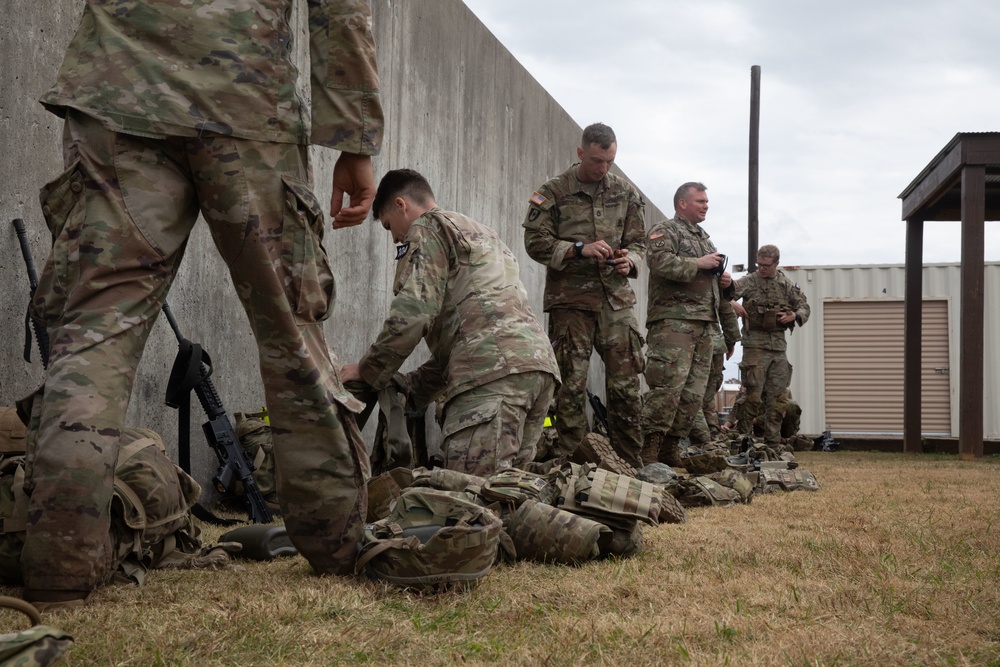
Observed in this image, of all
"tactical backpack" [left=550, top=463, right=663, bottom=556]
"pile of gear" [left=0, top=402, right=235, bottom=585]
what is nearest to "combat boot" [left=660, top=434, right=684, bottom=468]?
"tactical backpack" [left=550, top=463, right=663, bottom=556]

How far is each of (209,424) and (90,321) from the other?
197 centimetres

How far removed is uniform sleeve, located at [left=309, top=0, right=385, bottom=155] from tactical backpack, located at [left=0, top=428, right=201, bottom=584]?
0.87m

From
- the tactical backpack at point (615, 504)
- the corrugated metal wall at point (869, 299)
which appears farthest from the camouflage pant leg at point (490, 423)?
the corrugated metal wall at point (869, 299)

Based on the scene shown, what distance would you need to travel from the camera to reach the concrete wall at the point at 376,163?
3.35 m

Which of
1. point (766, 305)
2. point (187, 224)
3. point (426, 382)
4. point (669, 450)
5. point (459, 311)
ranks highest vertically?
point (766, 305)

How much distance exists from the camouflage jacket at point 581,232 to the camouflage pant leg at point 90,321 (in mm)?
4300

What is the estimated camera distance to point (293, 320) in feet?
7.59

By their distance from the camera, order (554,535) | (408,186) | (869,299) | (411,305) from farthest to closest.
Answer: (869,299) < (408,186) < (411,305) < (554,535)

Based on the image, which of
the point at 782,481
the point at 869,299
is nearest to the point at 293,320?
the point at 782,481

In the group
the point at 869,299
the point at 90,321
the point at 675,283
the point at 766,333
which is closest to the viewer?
the point at 90,321

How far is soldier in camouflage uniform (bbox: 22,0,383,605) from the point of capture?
2.08 meters

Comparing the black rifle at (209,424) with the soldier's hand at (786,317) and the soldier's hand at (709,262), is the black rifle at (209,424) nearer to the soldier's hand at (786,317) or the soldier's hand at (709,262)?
the soldier's hand at (709,262)

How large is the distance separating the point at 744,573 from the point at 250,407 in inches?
107

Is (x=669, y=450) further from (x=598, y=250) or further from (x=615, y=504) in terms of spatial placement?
(x=615, y=504)
